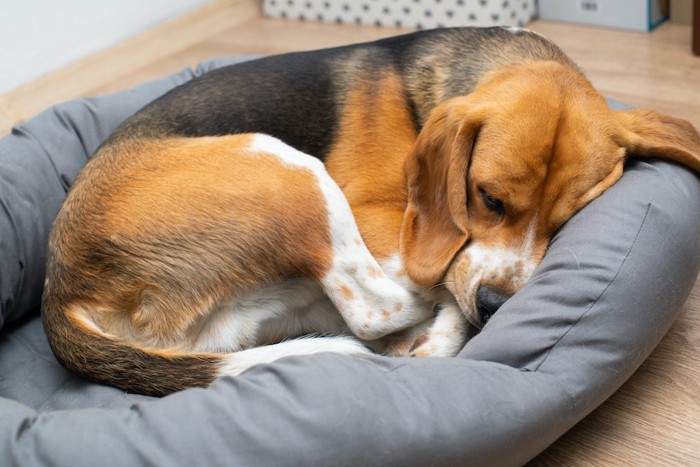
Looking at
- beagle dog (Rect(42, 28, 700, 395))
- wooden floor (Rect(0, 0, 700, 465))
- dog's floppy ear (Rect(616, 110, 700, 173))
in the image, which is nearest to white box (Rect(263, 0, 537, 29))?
wooden floor (Rect(0, 0, 700, 465))

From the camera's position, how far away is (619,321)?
7.53 feet

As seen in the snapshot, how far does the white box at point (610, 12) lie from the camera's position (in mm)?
5023

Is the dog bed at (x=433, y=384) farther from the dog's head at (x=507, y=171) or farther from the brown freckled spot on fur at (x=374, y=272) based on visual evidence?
the brown freckled spot on fur at (x=374, y=272)

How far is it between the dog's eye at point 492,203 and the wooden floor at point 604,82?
0.64 m

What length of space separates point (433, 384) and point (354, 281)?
0.53 m

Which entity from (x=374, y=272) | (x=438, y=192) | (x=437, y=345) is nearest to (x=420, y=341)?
(x=437, y=345)

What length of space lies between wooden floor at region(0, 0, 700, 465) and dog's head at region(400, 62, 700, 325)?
1.57 feet

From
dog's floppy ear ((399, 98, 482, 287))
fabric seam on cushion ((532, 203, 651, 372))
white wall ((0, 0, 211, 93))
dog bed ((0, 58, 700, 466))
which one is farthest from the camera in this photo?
white wall ((0, 0, 211, 93))

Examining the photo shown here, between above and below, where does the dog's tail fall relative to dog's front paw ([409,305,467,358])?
above

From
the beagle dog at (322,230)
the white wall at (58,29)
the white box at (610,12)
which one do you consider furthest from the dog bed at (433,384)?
the white box at (610,12)

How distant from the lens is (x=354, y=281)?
2523 millimetres

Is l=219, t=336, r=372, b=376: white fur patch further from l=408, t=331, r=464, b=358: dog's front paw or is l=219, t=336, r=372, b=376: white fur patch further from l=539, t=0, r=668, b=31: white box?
l=539, t=0, r=668, b=31: white box

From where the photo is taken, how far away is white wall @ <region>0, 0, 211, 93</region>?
4492 millimetres

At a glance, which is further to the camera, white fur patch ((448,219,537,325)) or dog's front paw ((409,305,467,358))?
dog's front paw ((409,305,467,358))
